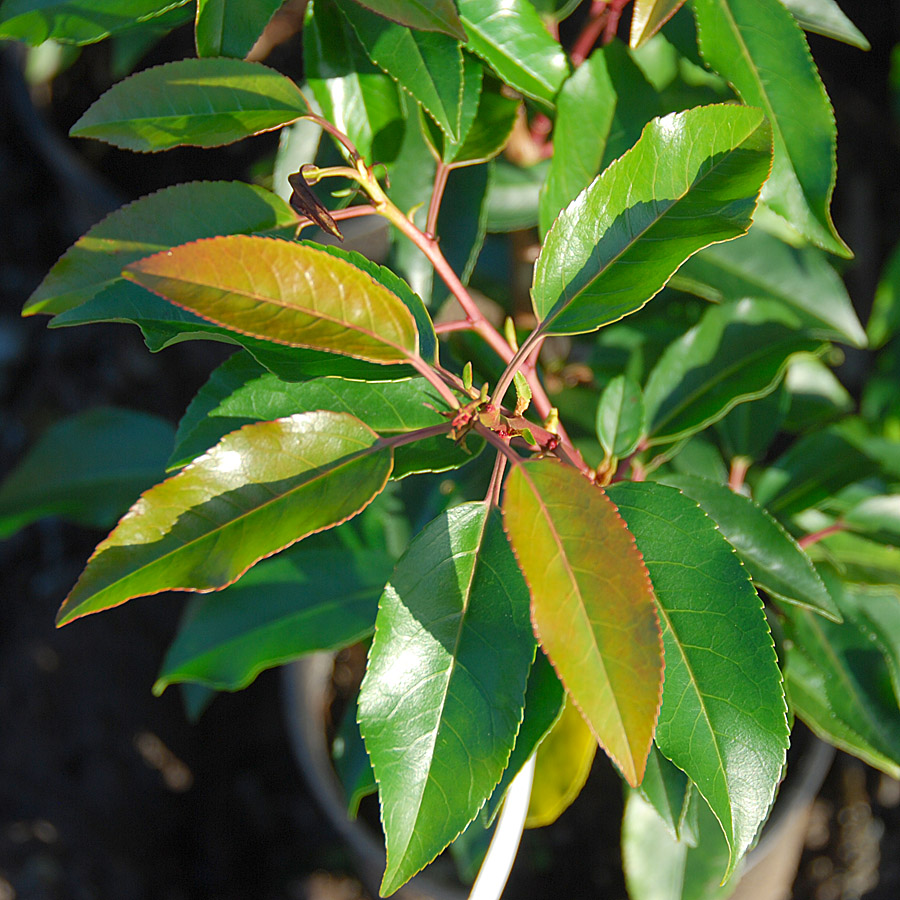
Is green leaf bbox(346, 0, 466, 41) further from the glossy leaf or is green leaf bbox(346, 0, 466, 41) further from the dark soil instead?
the dark soil

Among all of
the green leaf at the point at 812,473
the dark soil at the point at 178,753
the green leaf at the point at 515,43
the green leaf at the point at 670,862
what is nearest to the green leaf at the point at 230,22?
the green leaf at the point at 515,43

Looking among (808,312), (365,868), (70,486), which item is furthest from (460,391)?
(365,868)

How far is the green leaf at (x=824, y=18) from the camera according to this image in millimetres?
637

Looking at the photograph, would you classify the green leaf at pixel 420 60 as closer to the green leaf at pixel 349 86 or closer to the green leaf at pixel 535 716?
the green leaf at pixel 349 86

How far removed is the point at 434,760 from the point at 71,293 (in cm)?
36

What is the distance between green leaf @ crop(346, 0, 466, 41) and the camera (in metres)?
0.46

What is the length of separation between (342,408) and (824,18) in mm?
487

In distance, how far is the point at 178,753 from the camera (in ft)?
5.22

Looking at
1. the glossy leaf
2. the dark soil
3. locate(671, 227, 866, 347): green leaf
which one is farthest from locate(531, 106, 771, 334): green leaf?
the dark soil

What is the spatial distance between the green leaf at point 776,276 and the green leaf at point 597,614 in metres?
0.49

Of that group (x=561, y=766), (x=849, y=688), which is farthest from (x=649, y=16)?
(x=561, y=766)

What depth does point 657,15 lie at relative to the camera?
52cm

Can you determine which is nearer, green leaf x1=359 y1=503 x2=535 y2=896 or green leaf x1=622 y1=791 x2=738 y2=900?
green leaf x1=359 y1=503 x2=535 y2=896

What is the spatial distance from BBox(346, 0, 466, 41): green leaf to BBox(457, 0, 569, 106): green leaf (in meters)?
0.12
